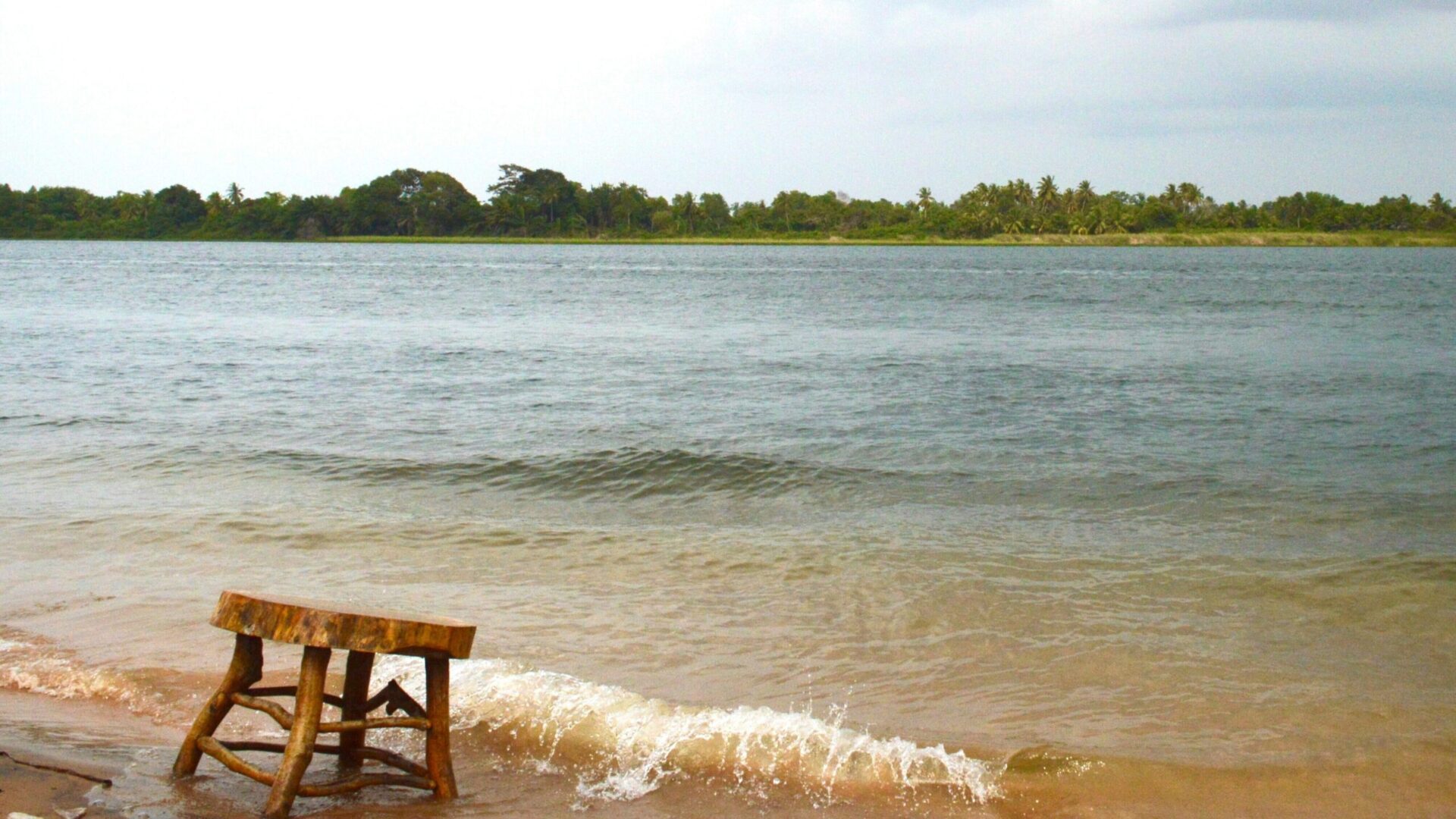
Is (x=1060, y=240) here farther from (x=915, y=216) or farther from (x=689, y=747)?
(x=689, y=747)

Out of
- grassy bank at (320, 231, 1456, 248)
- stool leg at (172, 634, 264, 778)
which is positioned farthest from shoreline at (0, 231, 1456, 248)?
stool leg at (172, 634, 264, 778)

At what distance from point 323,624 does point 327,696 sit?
0.78m

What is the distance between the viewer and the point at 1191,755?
602cm

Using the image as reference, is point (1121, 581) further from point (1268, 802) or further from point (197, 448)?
point (197, 448)

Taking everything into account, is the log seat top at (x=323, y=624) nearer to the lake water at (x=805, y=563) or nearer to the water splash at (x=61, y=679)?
the lake water at (x=805, y=563)

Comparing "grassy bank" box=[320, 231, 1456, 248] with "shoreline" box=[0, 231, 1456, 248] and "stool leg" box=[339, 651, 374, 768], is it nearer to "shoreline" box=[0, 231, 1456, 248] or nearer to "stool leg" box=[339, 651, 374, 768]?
"shoreline" box=[0, 231, 1456, 248]

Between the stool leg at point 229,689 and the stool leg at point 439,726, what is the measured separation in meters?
0.78

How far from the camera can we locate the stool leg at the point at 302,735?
4754 millimetres

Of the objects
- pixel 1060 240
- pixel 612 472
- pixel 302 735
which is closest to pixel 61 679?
pixel 302 735

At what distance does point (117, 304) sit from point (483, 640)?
46860 mm

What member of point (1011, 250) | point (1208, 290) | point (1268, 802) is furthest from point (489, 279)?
point (1011, 250)

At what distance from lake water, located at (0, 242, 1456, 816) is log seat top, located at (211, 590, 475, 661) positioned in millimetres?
882

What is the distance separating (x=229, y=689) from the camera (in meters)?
5.14

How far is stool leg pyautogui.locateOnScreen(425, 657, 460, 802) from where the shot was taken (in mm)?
5094
